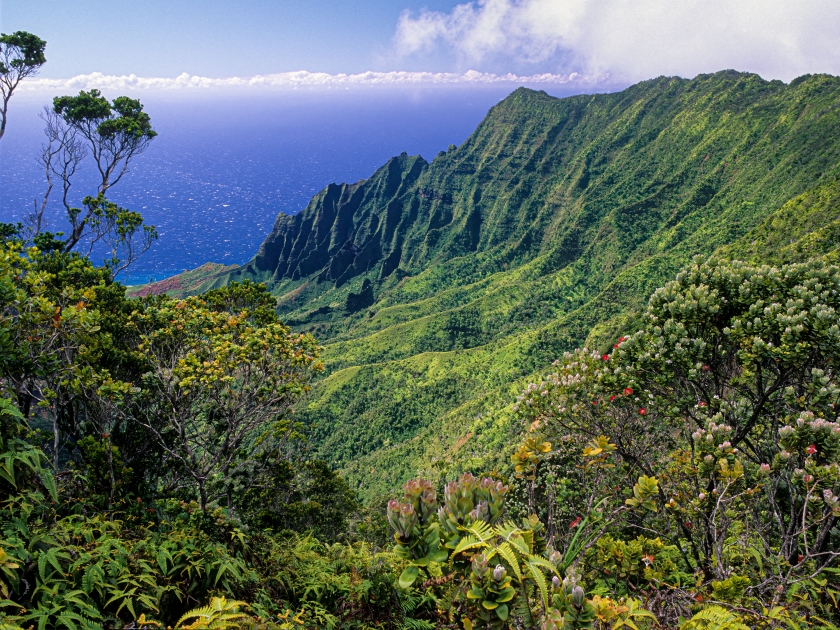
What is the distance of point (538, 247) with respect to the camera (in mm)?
146500

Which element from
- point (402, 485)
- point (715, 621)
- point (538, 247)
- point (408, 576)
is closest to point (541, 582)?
point (408, 576)

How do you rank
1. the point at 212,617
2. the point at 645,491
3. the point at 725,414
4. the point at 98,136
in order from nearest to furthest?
the point at 212,617
the point at 645,491
the point at 725,414
the point at 98,136

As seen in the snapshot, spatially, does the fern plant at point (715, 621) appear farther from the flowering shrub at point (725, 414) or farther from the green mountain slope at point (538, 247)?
the green mountain slope at point (538, 247)

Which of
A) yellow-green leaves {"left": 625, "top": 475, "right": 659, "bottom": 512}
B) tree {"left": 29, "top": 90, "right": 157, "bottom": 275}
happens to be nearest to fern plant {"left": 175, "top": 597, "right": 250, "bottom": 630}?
yellow-green leaves {"left": 625, "top": 475, "right": 659, "bottom": 512}

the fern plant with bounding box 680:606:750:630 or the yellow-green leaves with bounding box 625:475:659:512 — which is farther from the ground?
the yellow-green leaves with bounding box 625:475:659:512

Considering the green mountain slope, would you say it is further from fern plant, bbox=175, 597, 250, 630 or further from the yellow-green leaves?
fern plant, bbox=175, 597, 250, 630

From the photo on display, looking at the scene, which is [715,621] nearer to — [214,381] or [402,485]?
[402,485]

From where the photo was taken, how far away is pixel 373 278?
184000 millimetres

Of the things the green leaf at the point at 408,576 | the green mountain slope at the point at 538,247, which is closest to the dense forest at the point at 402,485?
the green leaf at the point at 408,576

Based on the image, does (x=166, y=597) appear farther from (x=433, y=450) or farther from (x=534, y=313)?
(x=534, y=313)

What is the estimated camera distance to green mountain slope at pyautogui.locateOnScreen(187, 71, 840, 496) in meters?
64.1

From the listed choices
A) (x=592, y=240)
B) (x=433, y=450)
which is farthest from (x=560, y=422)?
(x=592, y=240)

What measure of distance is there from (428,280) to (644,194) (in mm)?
70017

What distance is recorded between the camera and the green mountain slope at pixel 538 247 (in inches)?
2525
